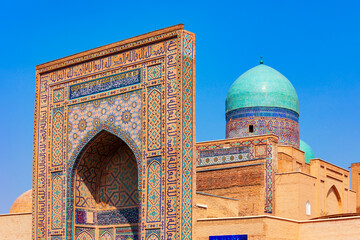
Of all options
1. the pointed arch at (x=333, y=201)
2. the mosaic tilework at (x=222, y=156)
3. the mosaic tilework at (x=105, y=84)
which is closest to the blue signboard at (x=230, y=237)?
the mosaic tilework at (x=105, y=84)

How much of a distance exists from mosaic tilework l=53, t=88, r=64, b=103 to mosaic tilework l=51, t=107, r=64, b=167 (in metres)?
0.20

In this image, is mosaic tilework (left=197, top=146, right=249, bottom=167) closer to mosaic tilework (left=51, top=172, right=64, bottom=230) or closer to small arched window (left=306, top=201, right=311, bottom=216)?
small arched window (left=306, top=201, right=311, bottom=216)

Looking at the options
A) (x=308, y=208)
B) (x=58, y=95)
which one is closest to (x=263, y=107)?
(x=308, y=208)

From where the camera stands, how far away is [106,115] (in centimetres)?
1176

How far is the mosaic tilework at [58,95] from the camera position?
497 inches

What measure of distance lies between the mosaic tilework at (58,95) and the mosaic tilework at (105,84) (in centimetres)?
24

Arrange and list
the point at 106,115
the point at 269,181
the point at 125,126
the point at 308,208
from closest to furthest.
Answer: the point at 125,126 < the point at 106,115 < the point at 269,181 < the point at 308,208

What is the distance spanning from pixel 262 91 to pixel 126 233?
659 cm

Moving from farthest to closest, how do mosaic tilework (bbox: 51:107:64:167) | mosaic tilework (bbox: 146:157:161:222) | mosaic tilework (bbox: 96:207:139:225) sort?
mosaic tilework (bbox: 51:107:64:167)
mosaic tilework (bbox: 96:207:139:225)
mosaic tilework (bbox: 146:157:161:222)

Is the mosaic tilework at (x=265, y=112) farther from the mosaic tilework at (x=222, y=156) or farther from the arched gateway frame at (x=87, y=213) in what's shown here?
the arched gateway frame at (x=87, y=213)

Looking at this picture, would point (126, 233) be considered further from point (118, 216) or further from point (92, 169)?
point (92, 169)

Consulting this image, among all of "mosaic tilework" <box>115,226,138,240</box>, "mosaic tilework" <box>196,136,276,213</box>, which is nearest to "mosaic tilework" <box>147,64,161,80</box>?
"mosaic tilework" <box>115,226,138,240</box>

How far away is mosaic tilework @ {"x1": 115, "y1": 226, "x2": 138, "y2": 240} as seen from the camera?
38.7 feet

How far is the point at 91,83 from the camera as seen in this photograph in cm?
1221
